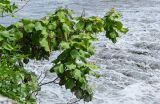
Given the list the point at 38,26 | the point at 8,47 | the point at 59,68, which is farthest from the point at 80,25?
the point at 8,47

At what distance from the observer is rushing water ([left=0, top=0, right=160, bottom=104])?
26.0ft

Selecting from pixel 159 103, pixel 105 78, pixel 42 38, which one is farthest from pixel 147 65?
pixel 42 38

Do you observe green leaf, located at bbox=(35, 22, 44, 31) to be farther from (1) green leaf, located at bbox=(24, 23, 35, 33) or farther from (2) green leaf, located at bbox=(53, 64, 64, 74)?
(2) green leaf, located at bbox=(53, 64, 64, 74)

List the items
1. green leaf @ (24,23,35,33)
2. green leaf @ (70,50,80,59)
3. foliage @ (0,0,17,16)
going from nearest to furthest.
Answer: green leaf @ (70,50,80,59), green leaf @ (24,23,35,33), foliage @ (0,0,17,16)

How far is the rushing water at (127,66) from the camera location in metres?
7.92

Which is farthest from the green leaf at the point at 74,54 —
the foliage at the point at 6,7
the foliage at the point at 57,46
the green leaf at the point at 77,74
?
the foliage at the point at 6,7

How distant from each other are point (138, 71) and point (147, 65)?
22.0 inches

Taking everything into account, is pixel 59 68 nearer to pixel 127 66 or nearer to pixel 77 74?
pixel 77 74

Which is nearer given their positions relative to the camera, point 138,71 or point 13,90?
point 13,90

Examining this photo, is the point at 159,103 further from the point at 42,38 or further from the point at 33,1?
the point at 33,1

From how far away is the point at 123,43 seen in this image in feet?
39.6

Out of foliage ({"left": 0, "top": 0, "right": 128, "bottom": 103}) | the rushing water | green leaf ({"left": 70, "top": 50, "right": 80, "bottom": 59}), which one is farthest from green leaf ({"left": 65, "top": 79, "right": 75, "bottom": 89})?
the rushing water

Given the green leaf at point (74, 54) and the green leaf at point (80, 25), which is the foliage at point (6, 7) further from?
the green leaf at point (74, 54)

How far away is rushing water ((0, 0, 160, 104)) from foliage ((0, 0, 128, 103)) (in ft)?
1.78
